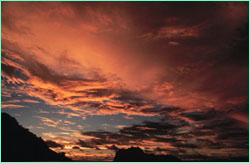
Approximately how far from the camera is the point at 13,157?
189 meters
